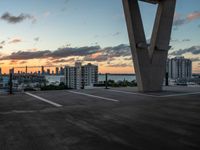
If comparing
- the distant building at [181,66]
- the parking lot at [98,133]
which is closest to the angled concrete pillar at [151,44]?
the parking lot at [98,133]

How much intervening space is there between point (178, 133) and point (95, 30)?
17486 millimetres

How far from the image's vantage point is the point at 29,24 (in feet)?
61.1

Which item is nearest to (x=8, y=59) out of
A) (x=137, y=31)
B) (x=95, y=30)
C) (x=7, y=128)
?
(x=95, y=30)

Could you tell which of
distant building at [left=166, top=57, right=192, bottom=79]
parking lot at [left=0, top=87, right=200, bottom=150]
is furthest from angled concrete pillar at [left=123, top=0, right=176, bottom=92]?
distant building at [left=166, top=57, right=192, bottom=79]

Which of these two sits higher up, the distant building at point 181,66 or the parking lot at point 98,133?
the distant building at point 181,66

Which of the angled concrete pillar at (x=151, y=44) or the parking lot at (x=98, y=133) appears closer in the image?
the parking lot at (x=98, y=133)

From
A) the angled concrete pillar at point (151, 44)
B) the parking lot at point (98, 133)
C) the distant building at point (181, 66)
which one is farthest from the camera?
the distant building at point (181, 66)

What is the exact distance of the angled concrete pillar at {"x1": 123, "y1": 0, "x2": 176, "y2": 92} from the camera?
35.6ft

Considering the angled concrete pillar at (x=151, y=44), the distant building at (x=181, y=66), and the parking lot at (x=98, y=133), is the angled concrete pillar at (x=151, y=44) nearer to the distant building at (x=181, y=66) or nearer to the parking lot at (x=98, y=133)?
the parking lot at (x=98, y=133)

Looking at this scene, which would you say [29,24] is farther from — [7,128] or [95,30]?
[7,128]

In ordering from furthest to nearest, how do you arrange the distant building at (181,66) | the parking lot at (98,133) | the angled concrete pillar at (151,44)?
1. the distant building at (181,66)
2. the angled concrete pillar at (151,44)
3. the parking lot at (98,133)

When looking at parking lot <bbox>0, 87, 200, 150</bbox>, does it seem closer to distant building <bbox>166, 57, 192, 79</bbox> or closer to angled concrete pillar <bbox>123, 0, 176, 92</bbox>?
angled concrete pillar <bbox>123, 0, 176, 92</bbox>

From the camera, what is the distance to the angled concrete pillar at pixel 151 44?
10852 millimetres

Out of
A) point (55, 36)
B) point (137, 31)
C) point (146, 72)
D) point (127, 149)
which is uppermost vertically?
point (55, 36)
